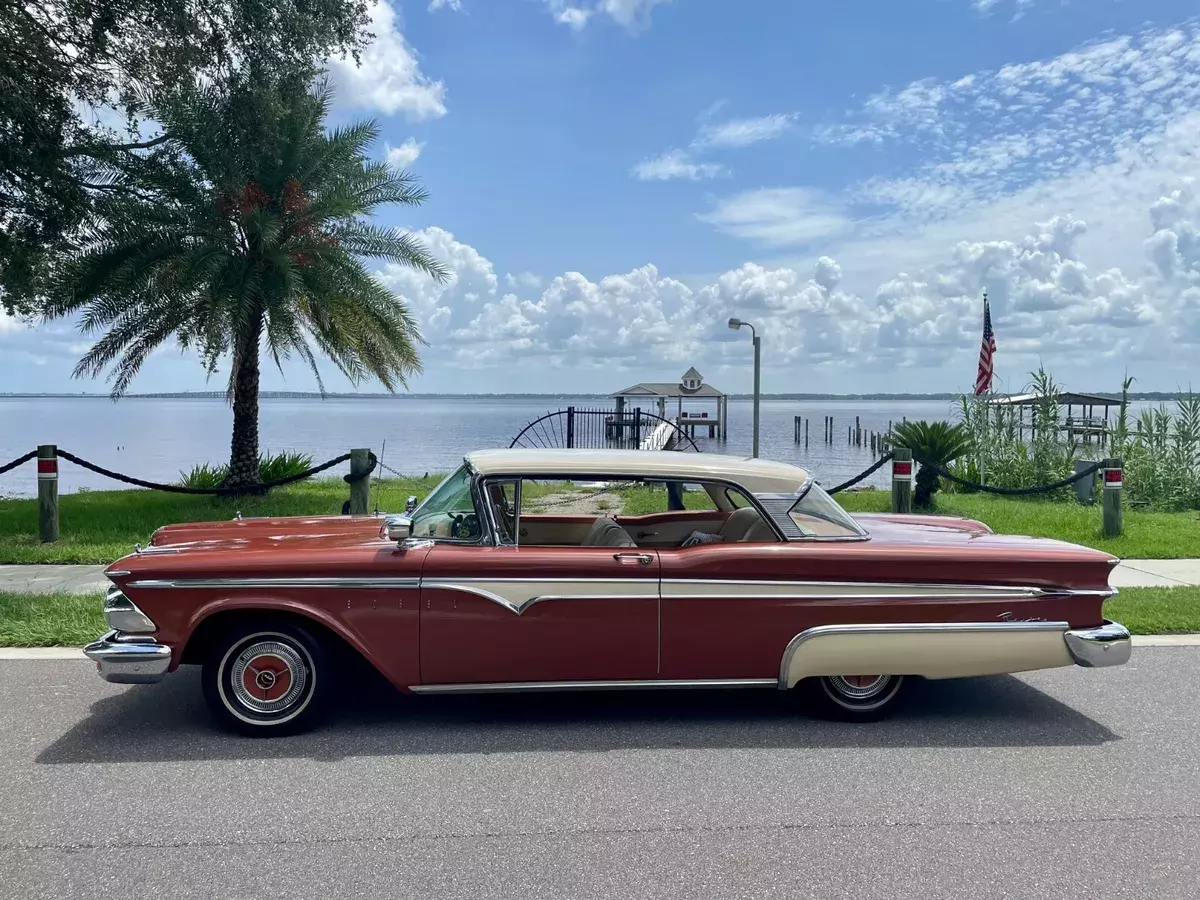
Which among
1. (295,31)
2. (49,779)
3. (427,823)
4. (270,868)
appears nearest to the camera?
(270,868)

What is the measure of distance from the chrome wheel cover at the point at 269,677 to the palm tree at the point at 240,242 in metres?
9.00

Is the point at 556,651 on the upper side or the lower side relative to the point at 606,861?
upper

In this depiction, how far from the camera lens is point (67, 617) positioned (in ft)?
21.7

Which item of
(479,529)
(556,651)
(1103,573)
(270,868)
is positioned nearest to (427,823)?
(270,868)

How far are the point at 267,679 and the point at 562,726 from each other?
1.41 m

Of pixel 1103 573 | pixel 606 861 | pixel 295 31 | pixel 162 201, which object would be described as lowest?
pixel 606 861

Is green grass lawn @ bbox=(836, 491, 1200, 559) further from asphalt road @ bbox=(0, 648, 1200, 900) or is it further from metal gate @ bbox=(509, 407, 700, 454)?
asphalt road @ bbox=(0, 648, 1200, 900)

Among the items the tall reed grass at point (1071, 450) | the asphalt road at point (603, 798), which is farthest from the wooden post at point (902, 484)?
the asphalt road at point (603, 798)

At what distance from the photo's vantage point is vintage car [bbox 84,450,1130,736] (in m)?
4.36

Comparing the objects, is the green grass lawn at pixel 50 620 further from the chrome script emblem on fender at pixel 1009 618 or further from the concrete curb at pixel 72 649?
A: the chrome script emblem on fender at pixel 1009 618

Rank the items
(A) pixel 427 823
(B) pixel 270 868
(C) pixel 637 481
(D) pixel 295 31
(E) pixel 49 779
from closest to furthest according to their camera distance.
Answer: (B) pixel 270 868 < (A) pixel 427 823 < (E) pixel 49 779 < (C) pixel 637 481 < (D) pixel 295 31

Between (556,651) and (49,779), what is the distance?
218 centimetres

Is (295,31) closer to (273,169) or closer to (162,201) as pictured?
(273,169)

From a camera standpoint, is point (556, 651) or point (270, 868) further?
point (556, 651)
